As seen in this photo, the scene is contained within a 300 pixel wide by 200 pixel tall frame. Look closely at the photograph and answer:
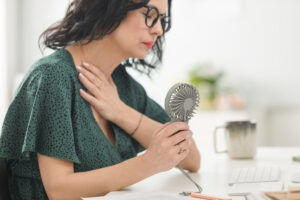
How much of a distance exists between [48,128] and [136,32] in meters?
0.34

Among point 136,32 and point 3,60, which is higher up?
point 136,32

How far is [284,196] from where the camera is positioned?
0.83m

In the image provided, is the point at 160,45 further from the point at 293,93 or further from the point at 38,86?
the point at 293,93

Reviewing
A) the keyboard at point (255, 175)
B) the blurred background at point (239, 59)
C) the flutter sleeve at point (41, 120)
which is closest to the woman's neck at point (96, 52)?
the flutter sleeve at point (41, 120)

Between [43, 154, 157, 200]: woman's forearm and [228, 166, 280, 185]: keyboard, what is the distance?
26 centimetres

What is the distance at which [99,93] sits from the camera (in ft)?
3.78

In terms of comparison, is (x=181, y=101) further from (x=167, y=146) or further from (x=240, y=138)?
(x=240, y=138)

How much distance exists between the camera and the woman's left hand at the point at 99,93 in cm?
112

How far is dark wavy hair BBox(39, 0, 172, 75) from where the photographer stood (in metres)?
1.08

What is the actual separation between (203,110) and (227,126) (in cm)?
207

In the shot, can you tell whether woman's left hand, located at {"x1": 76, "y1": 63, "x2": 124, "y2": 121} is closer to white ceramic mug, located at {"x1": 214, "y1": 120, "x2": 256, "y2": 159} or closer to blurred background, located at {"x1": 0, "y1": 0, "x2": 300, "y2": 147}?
white ceramic mug, located at {"x1": 214, "y1": 120, "x2": 256, "y2": 159}

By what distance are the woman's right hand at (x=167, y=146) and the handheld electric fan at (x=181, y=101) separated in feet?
0.07

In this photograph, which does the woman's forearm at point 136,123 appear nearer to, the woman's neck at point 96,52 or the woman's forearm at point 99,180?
the woman's neck at point 96,52

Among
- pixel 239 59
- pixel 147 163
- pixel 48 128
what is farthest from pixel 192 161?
pixel 239 59
